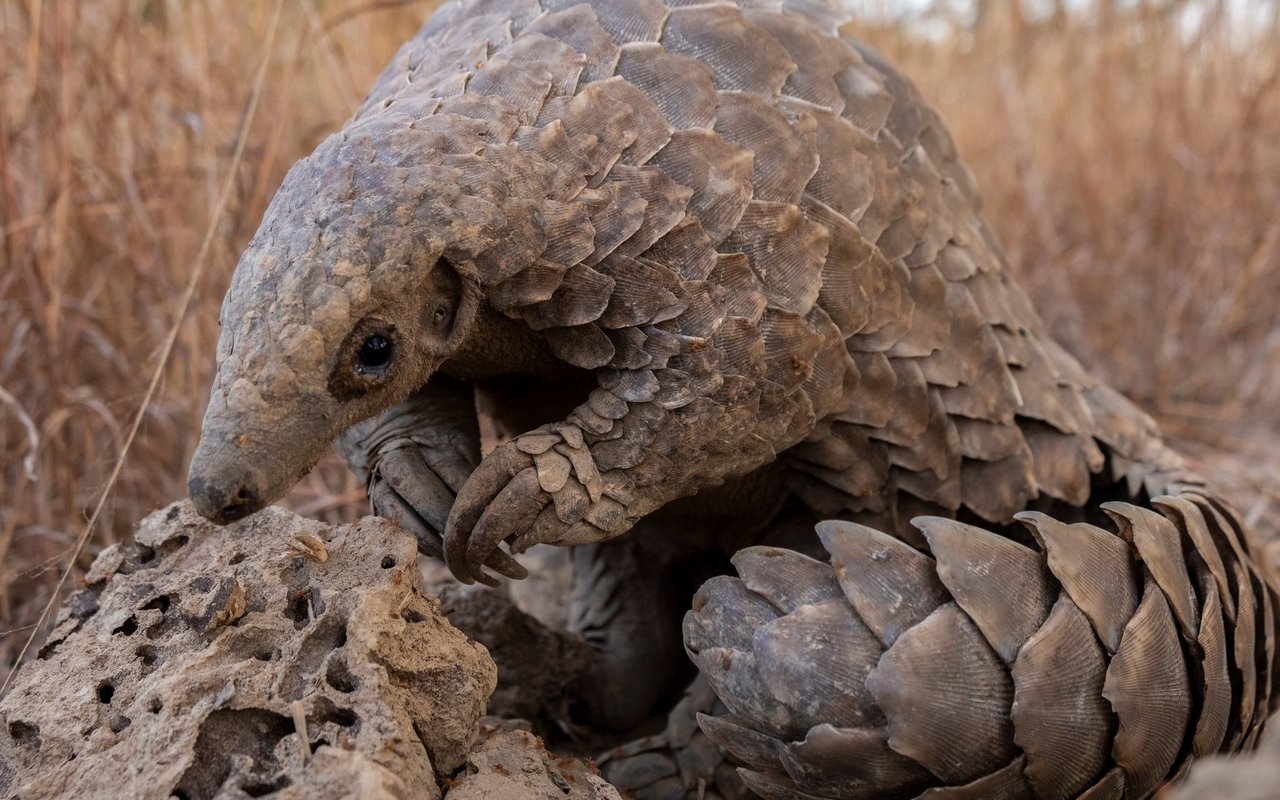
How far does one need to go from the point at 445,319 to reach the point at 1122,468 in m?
1.25

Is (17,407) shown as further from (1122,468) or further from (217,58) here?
(1122,468)

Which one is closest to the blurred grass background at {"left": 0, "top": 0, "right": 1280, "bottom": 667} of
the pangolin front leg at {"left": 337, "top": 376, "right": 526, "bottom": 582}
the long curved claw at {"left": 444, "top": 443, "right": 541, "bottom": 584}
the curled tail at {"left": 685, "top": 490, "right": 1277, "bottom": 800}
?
the pangolin front leg at {"left": 337, "top": 376, "right": 526, "bottom": 582}

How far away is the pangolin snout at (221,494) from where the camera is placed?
1.33 metres

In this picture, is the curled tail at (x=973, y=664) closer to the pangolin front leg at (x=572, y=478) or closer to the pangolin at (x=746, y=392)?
the pangolin at (x=746, y=392)

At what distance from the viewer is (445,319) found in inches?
59.2

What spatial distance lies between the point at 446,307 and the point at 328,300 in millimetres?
199

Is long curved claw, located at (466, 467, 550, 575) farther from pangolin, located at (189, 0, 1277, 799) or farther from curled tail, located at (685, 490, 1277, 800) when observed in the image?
curled tail, located at (685, 490, 1277, 800)

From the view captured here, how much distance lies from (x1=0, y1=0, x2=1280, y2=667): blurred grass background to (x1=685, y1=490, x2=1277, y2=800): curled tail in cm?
113

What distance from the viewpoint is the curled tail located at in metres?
1.41

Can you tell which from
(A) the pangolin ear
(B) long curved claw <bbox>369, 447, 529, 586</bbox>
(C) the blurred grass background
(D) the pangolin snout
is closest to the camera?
(D) the pangolin snout

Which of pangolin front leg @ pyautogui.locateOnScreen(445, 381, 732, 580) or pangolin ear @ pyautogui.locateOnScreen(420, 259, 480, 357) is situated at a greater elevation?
pangolin ear @ pyautogui.locateOnScreen(420, 259, 480, 357)

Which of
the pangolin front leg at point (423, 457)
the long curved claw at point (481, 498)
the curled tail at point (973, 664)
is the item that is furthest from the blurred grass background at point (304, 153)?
the curled tail at point (973, 664)

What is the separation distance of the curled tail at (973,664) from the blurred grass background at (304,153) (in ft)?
3.72

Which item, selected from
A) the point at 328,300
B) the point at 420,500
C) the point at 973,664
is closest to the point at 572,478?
the point at 420,500
